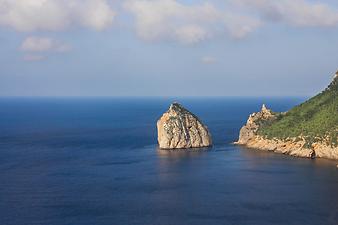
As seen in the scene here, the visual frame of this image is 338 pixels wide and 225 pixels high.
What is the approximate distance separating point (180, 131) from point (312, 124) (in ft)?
158

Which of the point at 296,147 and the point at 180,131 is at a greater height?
the point at 180,131

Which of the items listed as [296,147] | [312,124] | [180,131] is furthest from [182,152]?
[312,124]

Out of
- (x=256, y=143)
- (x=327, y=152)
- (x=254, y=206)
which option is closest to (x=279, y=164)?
(x=327, y=152)

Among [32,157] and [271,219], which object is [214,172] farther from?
[32,157]

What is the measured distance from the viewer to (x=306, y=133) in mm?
173625

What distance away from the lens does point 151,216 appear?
102 metres

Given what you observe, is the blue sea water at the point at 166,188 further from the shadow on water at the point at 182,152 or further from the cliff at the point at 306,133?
the cliff at the point at 306,133

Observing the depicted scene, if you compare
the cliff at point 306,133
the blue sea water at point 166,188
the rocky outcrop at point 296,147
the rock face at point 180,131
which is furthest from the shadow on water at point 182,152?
the cliff at point 306,133

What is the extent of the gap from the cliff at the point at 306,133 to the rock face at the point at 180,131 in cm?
1908

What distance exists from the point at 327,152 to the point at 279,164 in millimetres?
17893

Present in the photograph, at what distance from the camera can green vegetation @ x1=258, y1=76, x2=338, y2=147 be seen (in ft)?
554

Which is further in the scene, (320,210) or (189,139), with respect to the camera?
(189,139)

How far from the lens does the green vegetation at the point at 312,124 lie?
169 m

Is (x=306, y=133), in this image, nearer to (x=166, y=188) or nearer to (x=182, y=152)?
(x=182, y=152)
